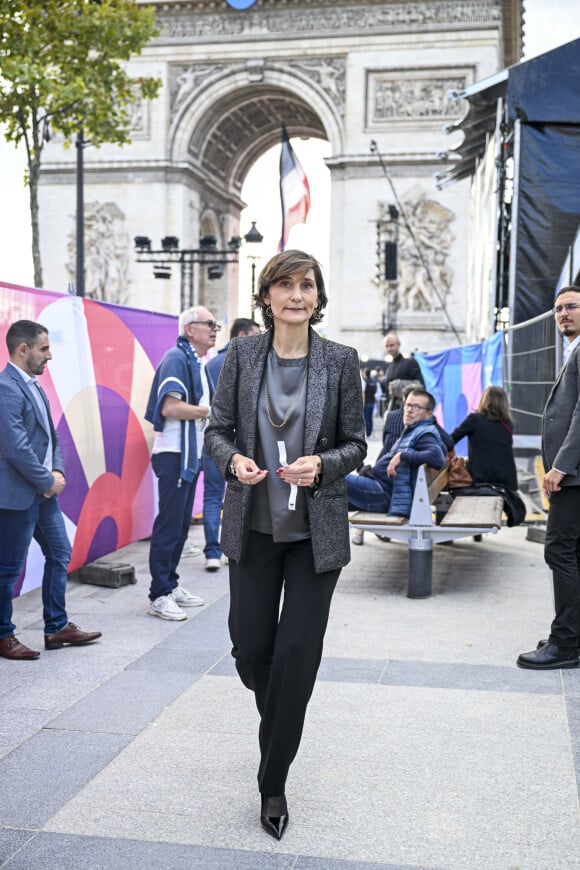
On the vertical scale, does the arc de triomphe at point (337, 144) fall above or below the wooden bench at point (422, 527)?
above

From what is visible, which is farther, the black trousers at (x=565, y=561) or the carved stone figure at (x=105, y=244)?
the carved stone figure at (x=105, y=244)

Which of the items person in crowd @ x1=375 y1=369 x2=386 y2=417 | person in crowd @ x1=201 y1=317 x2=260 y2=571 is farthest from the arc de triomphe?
person in crowd @ x1=201 y1=317 x2=260 y2=571

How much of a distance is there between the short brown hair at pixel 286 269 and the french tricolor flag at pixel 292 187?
24.0 m

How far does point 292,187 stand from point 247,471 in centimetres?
2520

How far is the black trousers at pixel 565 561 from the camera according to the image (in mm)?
5496

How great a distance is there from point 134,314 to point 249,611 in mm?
5331

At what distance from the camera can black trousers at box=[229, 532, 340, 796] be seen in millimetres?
3496

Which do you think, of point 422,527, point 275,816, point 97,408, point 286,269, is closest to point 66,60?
point 97,408

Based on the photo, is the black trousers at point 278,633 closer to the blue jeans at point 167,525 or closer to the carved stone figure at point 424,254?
the blue jeans at point 167,525

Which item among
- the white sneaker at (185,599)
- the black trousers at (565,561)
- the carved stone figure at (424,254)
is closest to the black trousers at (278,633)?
the black trousers at (565,561)

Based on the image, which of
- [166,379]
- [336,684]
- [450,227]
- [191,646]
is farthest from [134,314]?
[450,227]

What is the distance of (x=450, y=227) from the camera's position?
36094 millimetres

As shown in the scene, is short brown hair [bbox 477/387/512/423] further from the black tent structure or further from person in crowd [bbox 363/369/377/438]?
person in crowd [bbox 363/369/377/438]

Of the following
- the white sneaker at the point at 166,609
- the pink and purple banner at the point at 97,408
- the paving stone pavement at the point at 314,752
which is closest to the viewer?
the paving stone pavement at the point at 314,752
